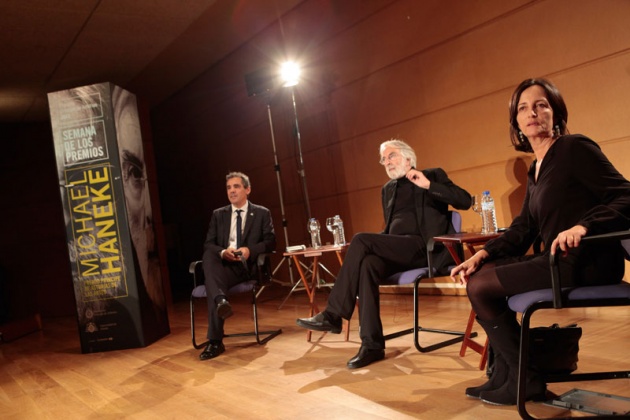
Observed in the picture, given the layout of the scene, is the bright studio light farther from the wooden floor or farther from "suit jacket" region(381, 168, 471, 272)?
"suit jacket" region(381, 168, 471, 272)

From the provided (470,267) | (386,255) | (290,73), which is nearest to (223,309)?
(386,255)

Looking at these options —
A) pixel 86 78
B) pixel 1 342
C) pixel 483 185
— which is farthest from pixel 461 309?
pixel 86 78

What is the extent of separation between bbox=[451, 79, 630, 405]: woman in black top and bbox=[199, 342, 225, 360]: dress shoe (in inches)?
81.5

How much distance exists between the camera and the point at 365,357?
3053 millimetres

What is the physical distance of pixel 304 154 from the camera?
22.7 ft

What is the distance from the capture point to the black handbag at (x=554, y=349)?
80.3 inches

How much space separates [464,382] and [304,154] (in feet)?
15.3

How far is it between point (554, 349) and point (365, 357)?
1201 millimetres

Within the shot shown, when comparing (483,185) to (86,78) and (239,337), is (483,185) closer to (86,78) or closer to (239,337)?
(239,337)

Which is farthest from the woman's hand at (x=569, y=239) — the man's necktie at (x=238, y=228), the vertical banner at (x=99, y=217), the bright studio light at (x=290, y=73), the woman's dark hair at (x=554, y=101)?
the bright studio light at (x=290, y=73)

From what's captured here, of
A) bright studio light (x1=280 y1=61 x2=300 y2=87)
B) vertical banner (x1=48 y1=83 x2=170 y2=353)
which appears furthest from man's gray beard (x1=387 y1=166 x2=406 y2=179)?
bright studio light (x1=280 y1=61 x2=300 y2=87)

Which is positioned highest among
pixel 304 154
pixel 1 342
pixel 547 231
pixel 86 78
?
pixel 86 78

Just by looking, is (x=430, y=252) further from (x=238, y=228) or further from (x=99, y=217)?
(x=99, y=217)

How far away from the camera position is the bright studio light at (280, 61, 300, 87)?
621cm
